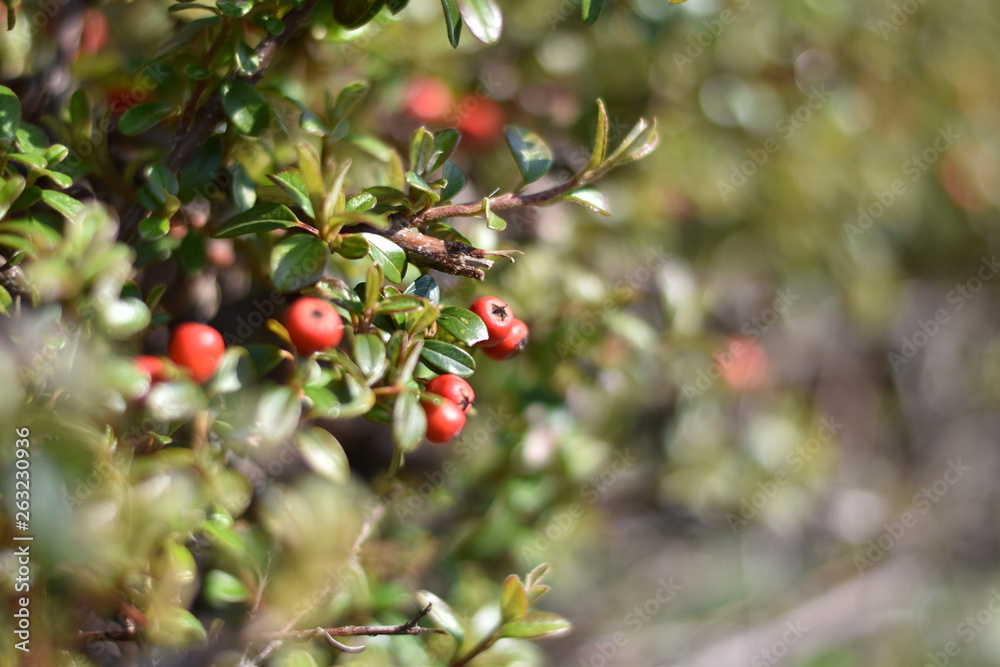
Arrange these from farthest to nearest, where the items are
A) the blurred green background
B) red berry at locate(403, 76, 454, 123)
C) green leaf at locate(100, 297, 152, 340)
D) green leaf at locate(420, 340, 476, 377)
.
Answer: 1. red berry at locate(403, 76, 454, 123)
2. the blurred green background
3. green leaf at locate(420, 340, 476, 377)
4. green leaf at locate(100, 297, 152, 340)

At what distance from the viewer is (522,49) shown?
1.99 meters

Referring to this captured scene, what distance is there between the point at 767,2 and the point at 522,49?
80 cm

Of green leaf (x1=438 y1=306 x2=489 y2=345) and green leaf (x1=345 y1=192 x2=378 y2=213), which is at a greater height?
green leaf (x1=345 y1=192 x2=378 y2=213)

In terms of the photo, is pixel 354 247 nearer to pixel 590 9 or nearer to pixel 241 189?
pixel 241 189

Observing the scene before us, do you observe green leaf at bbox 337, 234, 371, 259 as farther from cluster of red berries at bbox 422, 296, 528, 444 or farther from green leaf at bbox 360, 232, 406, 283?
cluster of red berries at bbox 422, 296, 528, 444

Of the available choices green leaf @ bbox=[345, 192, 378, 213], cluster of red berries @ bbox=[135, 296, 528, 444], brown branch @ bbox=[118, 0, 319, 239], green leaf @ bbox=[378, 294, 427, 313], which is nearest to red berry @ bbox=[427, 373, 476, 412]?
cluster of red berries @ bbox=[135, 296, 528, 444]

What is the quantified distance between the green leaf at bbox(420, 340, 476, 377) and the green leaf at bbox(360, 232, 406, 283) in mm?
99

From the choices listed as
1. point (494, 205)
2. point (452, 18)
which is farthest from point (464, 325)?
point (452, 18)

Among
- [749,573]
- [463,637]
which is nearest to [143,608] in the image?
[463,637]

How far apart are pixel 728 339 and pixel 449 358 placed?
4.88ft

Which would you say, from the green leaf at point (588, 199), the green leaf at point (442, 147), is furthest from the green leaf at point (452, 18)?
the green leaf at point (588, 199)

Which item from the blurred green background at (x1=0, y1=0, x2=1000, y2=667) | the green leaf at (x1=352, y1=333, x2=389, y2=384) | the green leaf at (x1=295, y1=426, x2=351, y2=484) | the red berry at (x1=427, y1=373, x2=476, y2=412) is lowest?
the blurred green background at (x1=0, y1=0, x2=1000, y2=667)

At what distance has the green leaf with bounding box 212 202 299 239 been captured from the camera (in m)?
0.95

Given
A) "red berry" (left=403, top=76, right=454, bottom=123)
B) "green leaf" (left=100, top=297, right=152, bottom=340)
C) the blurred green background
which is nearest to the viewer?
"green leaf" (left=100, top=297, right=152, bottom=340)
